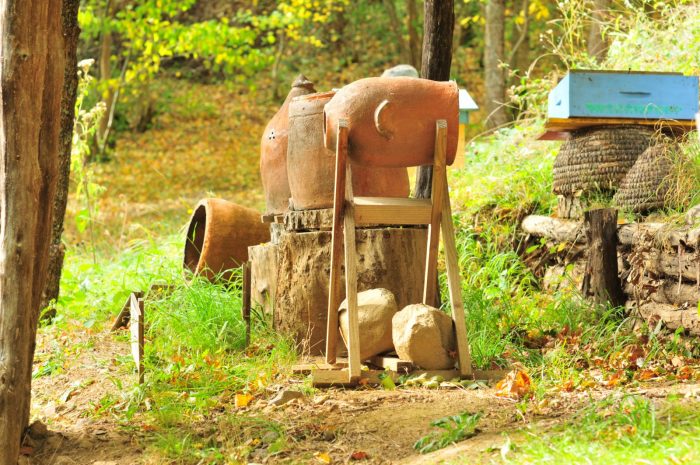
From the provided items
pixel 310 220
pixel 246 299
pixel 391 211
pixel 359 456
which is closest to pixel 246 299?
pixel 246 299

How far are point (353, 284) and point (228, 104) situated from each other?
15670mm

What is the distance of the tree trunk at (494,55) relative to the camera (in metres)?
11.1

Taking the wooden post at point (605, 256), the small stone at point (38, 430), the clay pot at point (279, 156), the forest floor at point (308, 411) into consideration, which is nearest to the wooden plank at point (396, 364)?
the forest floor at point (308, 411)

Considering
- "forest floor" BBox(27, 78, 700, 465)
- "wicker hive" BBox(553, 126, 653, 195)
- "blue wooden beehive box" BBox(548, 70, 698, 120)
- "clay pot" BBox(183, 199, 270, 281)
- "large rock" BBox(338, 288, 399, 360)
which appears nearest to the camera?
"forest floor" BBox(27, 78, 700, 465)

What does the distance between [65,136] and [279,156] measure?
1524 millimetres

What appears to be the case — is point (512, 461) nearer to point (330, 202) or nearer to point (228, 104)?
point (330, 202)

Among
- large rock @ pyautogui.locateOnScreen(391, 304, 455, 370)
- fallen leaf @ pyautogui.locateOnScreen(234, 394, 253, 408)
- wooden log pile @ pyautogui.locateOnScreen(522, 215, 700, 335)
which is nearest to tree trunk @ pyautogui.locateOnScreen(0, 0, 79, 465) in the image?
fallen leaf @ pyautogui.locateOnScreen(234, 394, 253, 408)

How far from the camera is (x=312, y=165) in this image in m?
5.11

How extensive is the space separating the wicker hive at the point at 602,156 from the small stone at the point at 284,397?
2742 mm

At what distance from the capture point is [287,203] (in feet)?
18.8

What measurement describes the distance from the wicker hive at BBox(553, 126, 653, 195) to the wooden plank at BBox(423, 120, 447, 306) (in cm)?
171

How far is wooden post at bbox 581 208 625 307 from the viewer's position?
520 centimetres

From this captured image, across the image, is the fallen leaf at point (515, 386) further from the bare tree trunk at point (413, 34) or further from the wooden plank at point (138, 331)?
the bare tree trunk at point (413, 34)

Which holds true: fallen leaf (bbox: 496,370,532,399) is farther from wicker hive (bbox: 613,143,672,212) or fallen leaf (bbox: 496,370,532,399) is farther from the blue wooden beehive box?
the blue wooden beehive box
